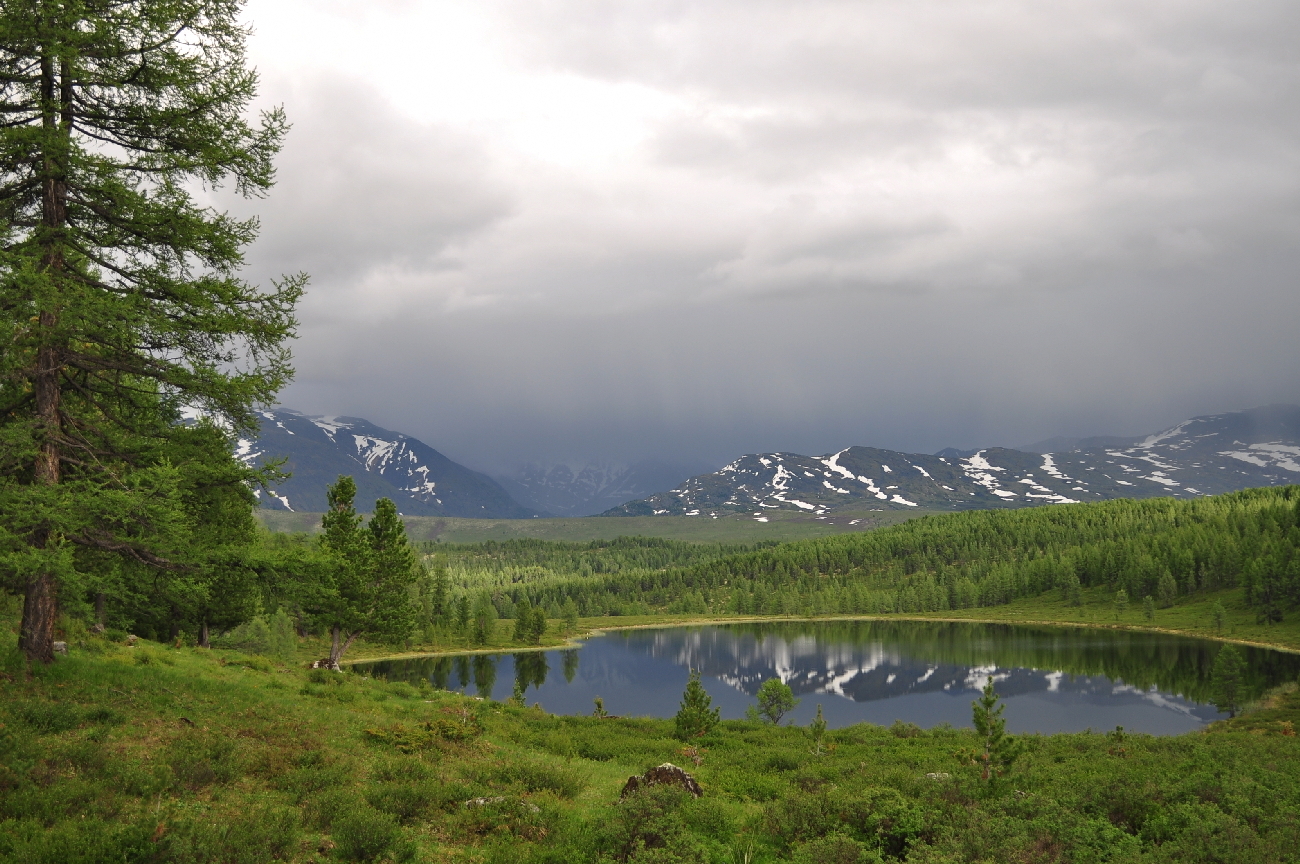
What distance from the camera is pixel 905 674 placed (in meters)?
115

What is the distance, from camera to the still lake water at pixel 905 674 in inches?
3199

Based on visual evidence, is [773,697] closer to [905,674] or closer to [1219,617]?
[905,674]

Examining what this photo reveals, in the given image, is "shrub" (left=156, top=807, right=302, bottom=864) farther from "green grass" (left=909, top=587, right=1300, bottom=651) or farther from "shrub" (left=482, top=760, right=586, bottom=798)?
"green grass" (left=909, top=587, right=1300, bottom=651)

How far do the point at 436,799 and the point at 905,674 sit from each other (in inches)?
4561

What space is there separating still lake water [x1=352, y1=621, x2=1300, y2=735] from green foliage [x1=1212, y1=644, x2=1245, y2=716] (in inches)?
114

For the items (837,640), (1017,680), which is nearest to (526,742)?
(1017,680)

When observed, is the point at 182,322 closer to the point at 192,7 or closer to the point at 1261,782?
the point at 192,7

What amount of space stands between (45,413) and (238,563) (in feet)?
16.2

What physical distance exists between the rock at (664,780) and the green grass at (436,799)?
83cm

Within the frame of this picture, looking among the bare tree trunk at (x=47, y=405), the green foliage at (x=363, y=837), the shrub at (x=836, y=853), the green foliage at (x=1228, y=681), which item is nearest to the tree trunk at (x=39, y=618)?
the bare tree trunk at (x=47, y=405)

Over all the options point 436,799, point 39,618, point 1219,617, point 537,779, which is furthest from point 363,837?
point 1219,617

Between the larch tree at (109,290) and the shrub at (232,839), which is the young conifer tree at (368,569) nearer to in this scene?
the larch tree at (109,290)

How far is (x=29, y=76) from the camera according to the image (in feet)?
50.5

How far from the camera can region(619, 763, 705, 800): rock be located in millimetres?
16375
